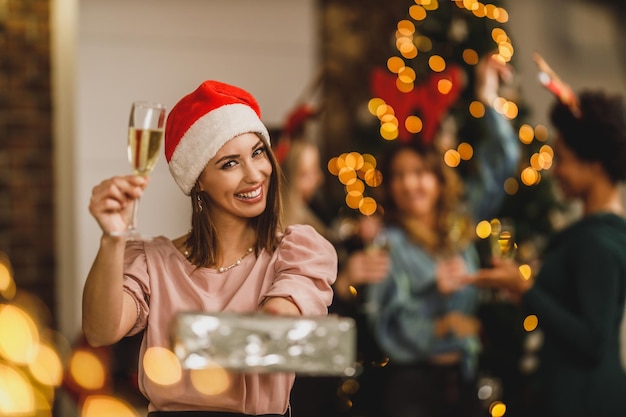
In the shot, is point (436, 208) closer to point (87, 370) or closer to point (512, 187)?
point (512, 187)

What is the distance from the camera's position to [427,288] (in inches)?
110

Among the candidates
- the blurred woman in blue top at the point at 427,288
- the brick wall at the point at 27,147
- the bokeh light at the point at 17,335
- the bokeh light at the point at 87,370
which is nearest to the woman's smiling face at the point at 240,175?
the blurred woman in blue top at the point at 427,288

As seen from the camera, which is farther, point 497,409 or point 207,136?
point 497,409

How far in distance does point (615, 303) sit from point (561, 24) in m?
3.45

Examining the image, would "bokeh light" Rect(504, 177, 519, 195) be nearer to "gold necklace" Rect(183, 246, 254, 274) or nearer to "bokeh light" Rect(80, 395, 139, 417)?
"bokeh light" Rect(80, 395, 139, 417)

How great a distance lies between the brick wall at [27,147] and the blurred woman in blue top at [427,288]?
188 centimetres

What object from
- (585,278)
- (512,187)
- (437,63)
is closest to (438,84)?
(437,63)

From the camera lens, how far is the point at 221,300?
0.95 metres

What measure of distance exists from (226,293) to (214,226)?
87 mm

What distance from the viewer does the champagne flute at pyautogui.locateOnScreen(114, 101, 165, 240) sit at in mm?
961

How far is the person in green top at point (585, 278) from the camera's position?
2016mm

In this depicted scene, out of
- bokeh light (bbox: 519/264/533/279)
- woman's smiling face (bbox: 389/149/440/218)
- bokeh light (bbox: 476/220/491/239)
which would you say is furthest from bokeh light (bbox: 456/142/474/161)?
woman's smiling face (bbox: 389/149/440/218)

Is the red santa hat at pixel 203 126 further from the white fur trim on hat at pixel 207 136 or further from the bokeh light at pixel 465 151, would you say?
the bokeh light at pixel 465 151

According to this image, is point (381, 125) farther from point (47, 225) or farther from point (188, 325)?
point (188, 325)
